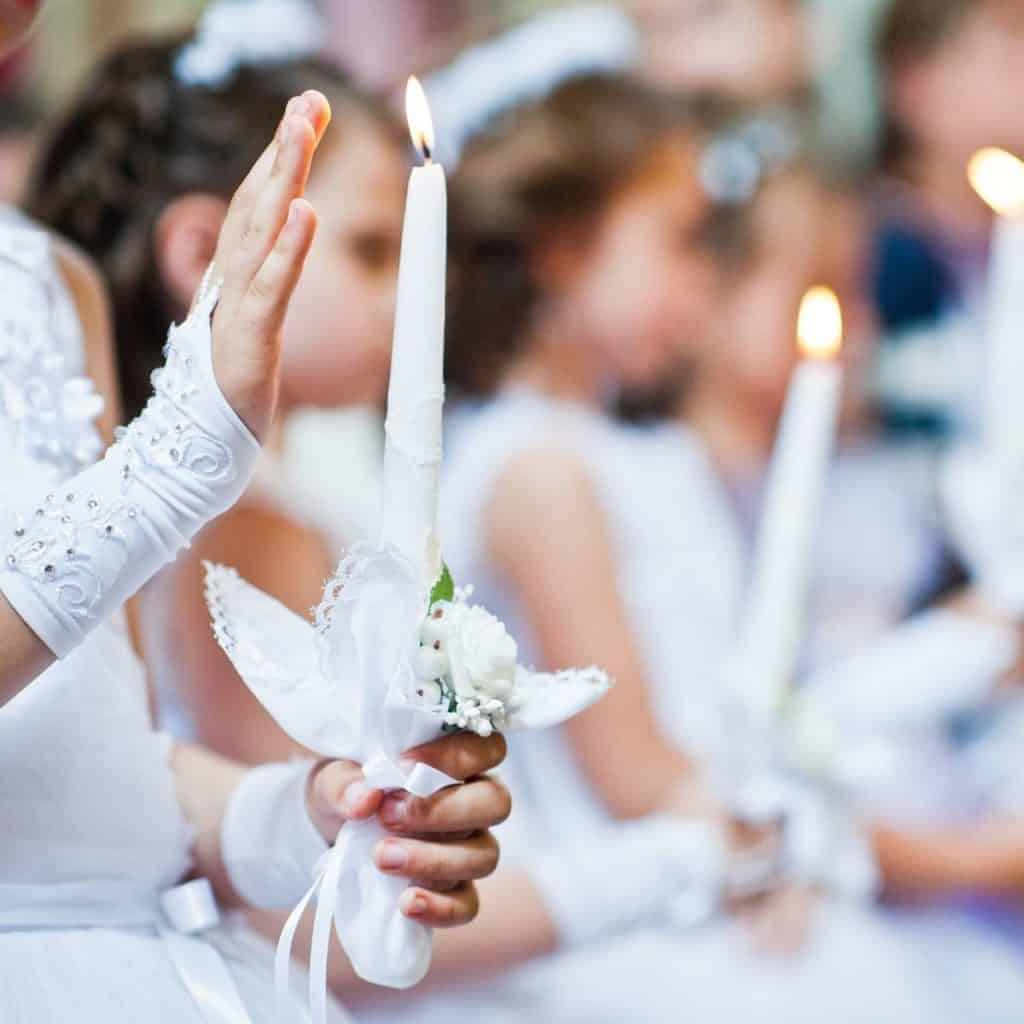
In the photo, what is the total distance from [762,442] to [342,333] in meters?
0.55

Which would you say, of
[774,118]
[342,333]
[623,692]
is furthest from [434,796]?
[774,118]

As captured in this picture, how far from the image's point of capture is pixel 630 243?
140 cm

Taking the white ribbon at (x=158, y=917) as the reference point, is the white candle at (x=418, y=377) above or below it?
above

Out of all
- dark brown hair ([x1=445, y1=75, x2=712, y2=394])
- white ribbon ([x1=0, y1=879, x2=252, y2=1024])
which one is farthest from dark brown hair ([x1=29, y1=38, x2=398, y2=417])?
white ribbon ([x1=0, y1=879, x2=252, y2=1024])

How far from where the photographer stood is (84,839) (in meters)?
0.59

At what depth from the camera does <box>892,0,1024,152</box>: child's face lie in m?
1.44

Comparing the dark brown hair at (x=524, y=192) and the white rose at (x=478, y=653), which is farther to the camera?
the dark brown hair at (x=524, y=192)

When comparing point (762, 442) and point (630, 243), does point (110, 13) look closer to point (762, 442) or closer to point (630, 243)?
point (630, 243)

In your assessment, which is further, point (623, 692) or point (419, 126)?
point (623, 692)

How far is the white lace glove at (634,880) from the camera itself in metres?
1.07

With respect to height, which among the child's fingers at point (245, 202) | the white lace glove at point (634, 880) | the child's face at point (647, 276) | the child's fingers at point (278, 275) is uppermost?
the child's face at point (647, 276)

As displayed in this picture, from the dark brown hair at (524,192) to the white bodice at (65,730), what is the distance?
664 millimetres

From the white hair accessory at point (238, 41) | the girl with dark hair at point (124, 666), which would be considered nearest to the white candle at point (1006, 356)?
the white hair accessory at point (238, 41)

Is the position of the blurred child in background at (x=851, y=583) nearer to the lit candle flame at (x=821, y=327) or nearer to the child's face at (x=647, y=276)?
the child's face at (x=647, y=276)
